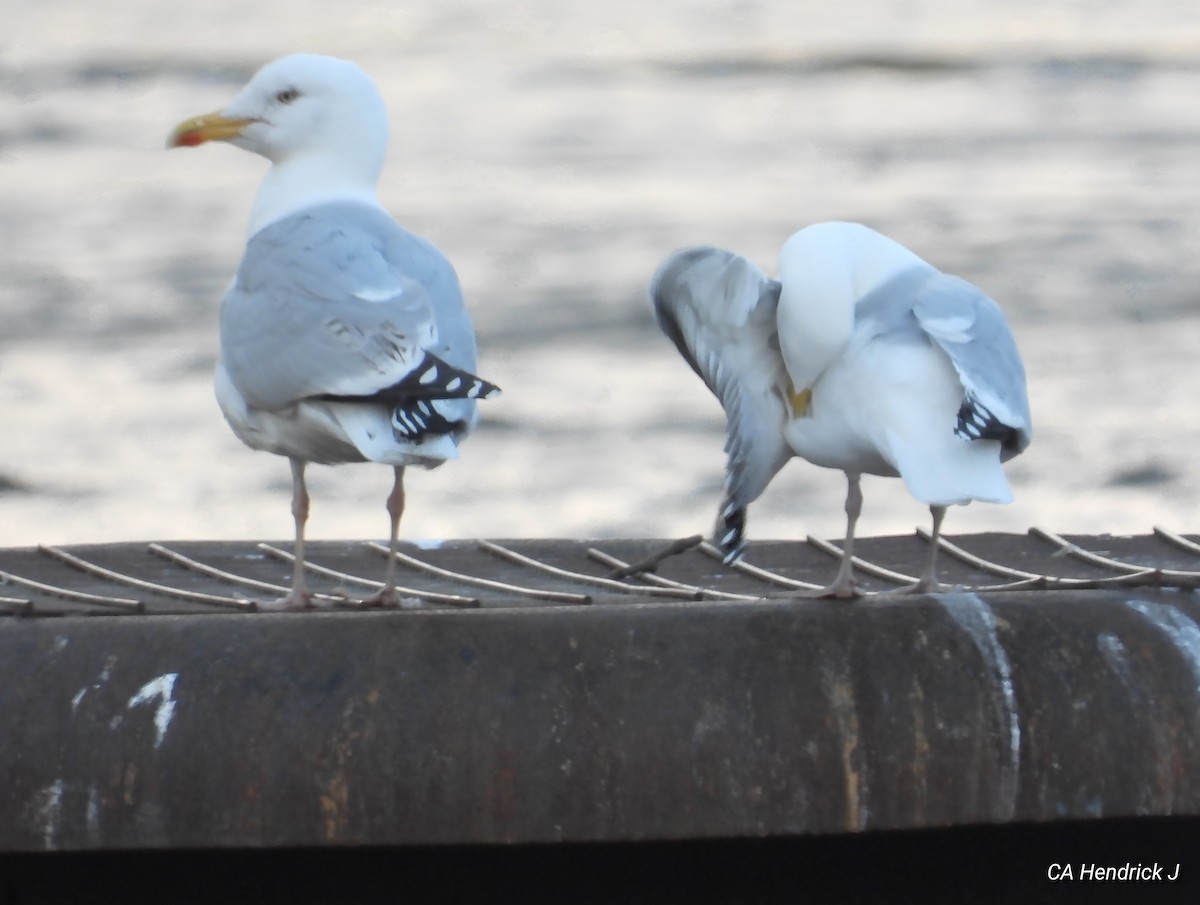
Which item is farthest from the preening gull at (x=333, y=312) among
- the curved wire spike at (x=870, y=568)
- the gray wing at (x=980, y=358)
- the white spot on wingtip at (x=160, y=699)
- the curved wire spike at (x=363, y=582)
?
the curved wire spike at (x=870, y=568)

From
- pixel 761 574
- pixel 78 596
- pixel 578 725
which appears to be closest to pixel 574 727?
pixel 578 725

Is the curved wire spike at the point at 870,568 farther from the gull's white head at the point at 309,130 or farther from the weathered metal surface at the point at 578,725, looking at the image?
the gull's white head at the point at 309,130

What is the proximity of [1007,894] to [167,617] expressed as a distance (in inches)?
66.1

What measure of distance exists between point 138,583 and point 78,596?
40 cm

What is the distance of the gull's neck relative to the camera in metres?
5.07

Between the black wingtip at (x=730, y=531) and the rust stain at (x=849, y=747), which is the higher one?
the black wingtip at (x=730, y=531)

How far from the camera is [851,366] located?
14.3ft

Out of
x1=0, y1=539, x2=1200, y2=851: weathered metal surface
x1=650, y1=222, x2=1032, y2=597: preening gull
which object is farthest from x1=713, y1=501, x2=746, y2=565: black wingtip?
x1=0, y1=539, x2=1200, y2=851: weathered metal surface

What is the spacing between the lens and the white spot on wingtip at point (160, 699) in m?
3.70

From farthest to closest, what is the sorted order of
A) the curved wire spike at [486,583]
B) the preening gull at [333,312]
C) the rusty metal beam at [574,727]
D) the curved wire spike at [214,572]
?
1. the curved wire spike at [214,572]
2. the curved wire spike at [486,583]
3. the preening gull at [333,312]
4. the rusty metal beam at [574,727]

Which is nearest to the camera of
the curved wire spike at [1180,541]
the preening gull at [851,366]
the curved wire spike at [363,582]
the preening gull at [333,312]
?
the preening gull at [851,366]

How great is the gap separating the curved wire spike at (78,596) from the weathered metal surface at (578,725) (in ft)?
1.71

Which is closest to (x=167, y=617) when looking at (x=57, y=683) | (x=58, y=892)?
(x=57, y=683)

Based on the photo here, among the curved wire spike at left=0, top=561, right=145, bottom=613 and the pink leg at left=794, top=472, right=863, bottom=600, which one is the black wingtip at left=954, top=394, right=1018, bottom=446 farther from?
the curved wire spike at left=0, top=561, right=145, bottom=613
